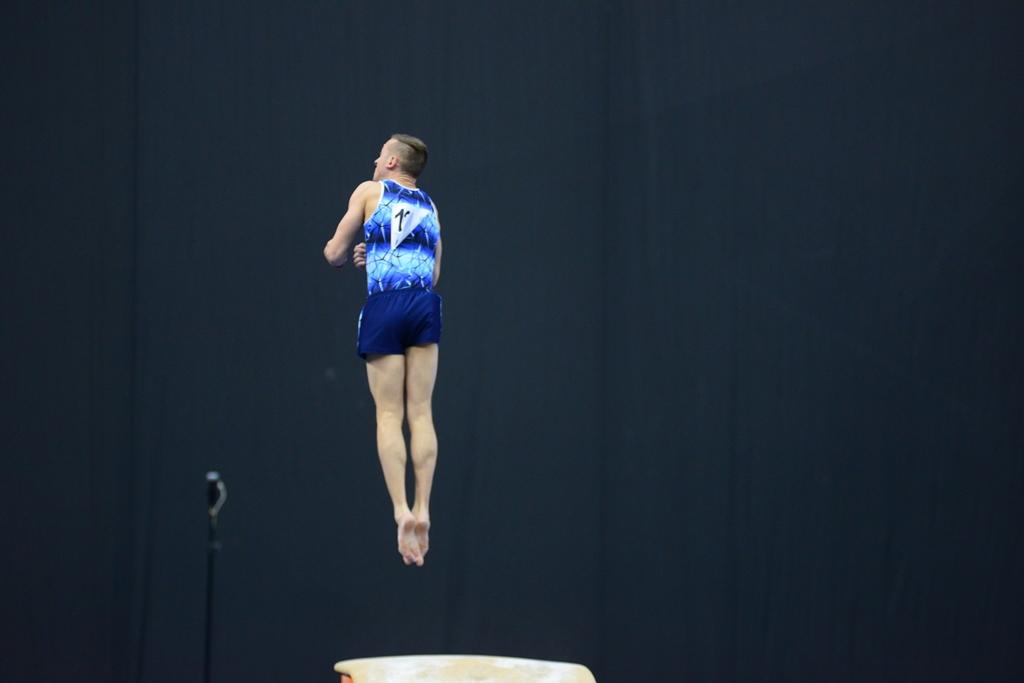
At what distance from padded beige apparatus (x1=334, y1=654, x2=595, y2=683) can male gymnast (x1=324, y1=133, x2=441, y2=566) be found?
1.31 ft

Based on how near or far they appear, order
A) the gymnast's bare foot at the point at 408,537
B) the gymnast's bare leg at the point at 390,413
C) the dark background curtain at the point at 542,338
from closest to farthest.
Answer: the gymnast's bare foot at the point at 408,537 < the gymnast's bare leg at the point at 390,413 < the dark background curtain at the point at 542,338

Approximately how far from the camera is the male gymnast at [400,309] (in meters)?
4.46

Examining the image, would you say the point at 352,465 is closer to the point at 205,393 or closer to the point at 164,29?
the point at 205,393

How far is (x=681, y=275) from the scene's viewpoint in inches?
245

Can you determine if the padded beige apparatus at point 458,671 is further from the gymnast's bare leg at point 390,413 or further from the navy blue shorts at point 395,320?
the navy blue shorts at point 395,320

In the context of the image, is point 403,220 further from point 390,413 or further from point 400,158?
point 390,413

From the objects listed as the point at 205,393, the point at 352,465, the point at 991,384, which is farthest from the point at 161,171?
the point at 991,384

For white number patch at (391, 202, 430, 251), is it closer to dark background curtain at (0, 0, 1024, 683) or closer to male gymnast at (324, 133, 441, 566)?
male gymnast at (324, 133, 441, 566)

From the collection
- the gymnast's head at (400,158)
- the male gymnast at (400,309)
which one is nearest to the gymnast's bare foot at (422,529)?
the male gymnast at (400,309)

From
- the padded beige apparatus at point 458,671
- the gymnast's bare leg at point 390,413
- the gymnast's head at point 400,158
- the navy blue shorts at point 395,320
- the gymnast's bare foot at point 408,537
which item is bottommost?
the padded beige apparatus at point 458,671

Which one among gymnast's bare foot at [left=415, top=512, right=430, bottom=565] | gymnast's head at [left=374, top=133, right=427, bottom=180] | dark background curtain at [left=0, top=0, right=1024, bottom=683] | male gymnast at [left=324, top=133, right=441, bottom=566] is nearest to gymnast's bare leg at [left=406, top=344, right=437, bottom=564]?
male gymnast at [left=324, top=133, right=441, bottom=566]

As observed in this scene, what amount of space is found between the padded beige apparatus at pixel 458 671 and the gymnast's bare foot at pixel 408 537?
0.41 metres

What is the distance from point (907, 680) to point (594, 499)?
6.08ft

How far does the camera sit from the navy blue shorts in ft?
14.7
